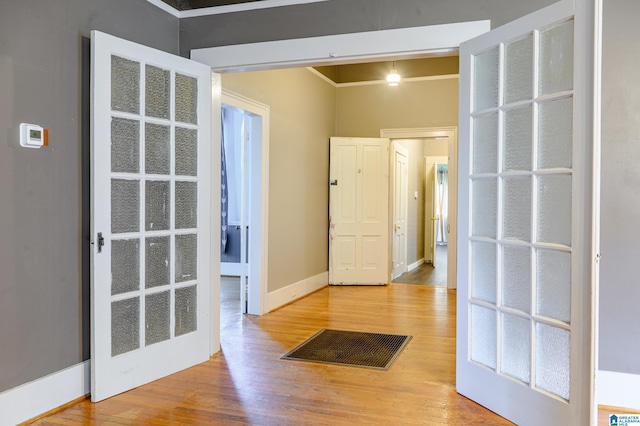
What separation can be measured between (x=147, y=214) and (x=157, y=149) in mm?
438

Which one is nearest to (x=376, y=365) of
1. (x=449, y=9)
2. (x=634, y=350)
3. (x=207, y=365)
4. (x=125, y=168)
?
(x=207, y=365)

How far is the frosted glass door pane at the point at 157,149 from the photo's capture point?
3.31 metres

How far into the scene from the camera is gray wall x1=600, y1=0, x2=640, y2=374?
119 inches

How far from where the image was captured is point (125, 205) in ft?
10.4

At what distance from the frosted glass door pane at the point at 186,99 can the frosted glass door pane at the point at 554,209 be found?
2.34m

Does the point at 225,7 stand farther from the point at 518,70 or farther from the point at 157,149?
the point at 518,70

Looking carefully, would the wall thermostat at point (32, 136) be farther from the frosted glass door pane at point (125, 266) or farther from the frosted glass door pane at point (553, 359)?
the frosted glass door pane at point (553, 359)

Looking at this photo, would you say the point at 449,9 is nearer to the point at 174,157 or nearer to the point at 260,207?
the point at 174,157

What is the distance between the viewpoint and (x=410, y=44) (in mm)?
3326

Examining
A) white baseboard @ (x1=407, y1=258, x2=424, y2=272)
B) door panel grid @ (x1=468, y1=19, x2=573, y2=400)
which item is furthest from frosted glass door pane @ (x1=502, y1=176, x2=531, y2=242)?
white baseboard @ (x1=407, y1=258, x2=424, y2=272)

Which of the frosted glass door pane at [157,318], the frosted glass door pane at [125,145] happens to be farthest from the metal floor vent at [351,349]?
the frosted glass door pane at [125,145]

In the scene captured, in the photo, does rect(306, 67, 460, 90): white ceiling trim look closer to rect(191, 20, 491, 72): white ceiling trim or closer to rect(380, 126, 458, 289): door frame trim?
rect(380, 126, 458, 289): door frame trim

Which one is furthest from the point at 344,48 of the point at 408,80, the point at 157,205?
the point at 408,80

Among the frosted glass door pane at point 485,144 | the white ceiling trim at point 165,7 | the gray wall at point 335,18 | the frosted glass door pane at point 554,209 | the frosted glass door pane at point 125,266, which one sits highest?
the white ceiling trim at point 165,7
